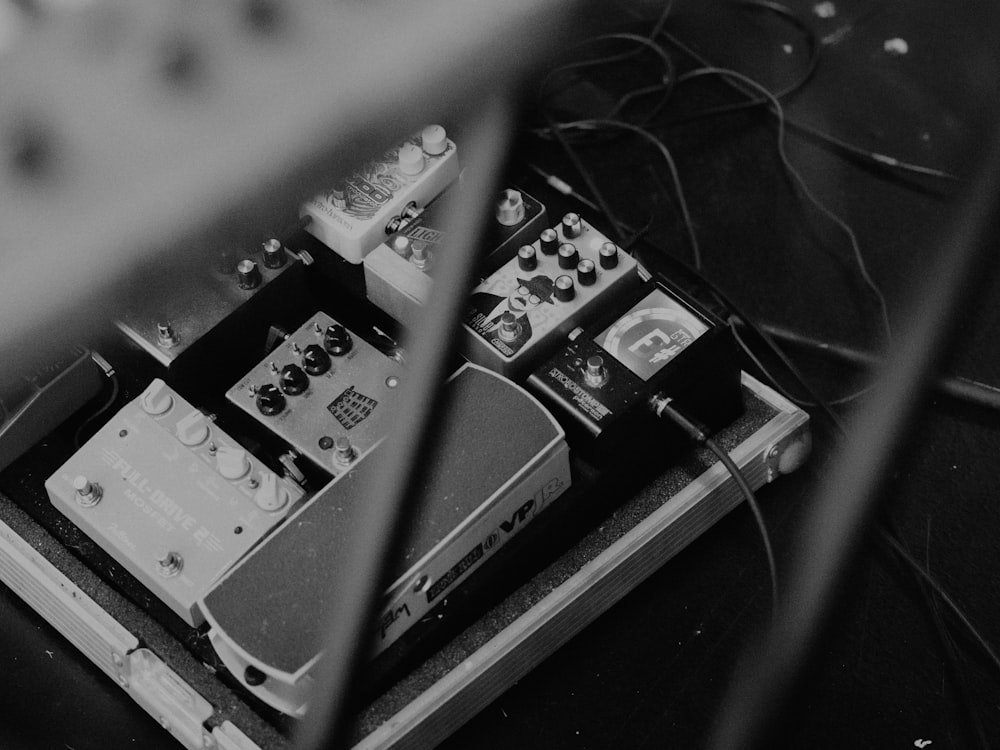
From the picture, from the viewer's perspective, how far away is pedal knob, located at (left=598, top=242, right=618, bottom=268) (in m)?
1.14

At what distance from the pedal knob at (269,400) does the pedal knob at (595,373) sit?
257 mm

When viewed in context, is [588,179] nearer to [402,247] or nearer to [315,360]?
[402,247]

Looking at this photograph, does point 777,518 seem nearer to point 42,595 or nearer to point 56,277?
point 42,595

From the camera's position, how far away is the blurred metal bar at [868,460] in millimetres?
248

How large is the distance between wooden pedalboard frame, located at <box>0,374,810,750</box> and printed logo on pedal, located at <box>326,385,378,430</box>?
7.7 inches

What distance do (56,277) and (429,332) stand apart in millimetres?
127

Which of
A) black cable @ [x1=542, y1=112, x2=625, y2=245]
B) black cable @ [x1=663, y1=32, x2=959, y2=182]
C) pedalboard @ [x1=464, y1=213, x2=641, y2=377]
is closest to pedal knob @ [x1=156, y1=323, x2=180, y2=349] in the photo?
pedalboard @ [x1=464, y1=213, x2=641, y2=377]

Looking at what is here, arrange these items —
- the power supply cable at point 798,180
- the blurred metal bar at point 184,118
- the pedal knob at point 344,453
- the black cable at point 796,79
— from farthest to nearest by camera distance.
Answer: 1. the black cable at point 796,79
2. the power supply cable at point 798,180
3. the pedal knob at point 344,453
4. the blurred metal bar at point 184,118

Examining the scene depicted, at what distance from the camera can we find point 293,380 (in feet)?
3.62

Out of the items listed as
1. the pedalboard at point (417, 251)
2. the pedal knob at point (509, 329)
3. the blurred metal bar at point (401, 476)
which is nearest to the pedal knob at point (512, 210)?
the pedalboard at point (417, 251)

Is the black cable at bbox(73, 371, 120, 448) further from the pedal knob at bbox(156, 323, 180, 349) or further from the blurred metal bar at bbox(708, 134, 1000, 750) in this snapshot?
the blurred metal bar at bbox(708, 134, 1000, 750)

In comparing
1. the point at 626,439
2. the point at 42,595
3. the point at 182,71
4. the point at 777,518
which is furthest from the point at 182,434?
the point at 182,71

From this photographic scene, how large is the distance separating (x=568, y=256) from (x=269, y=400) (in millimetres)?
283

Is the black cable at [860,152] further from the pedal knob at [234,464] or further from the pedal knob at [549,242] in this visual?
the pedal knob at [234,464]
